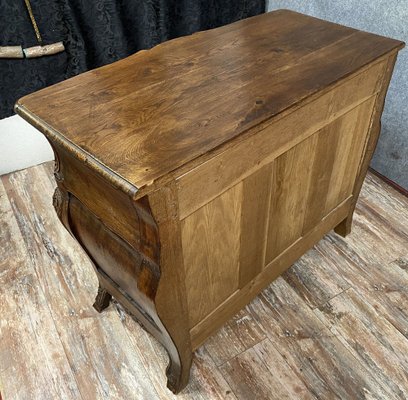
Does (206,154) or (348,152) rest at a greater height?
(206,154)

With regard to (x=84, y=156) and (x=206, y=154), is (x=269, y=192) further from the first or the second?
(x=84, y=156)

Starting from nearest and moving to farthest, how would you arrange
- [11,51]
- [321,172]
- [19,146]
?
[321,172] < [11,51] < [19,146]

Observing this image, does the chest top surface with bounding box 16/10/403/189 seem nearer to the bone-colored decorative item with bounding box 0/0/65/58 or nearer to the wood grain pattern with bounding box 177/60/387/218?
the wood grain pattern with bounding box 177/60/387/218

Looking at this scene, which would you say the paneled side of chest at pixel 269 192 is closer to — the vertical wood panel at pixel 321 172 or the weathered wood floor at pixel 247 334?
the vertical wood panel at pixel 321 172

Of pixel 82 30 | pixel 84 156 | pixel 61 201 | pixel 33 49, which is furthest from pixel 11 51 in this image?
pixel 84 156

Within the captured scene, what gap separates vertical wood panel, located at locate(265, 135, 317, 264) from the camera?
1.10 metres

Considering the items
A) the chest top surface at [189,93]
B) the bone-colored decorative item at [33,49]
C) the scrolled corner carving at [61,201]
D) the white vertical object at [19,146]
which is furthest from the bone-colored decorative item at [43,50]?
the scrolled corner carving at [61,201]

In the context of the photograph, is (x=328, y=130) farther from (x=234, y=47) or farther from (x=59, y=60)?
(x=59, y=60)

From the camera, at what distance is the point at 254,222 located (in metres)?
1.11

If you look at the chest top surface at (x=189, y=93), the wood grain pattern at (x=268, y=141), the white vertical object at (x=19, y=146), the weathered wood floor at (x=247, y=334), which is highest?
the chest top surface at (x=189, y=93)

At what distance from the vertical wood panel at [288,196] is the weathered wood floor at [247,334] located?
29cm

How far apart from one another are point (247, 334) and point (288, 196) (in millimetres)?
507

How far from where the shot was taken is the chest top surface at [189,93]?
81 cm

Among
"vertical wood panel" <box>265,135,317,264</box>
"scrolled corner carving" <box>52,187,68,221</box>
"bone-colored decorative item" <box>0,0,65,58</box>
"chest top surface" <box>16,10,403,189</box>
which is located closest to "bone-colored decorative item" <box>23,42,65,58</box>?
"bone-colored decorative item" <box>0,0,65,58</box>
